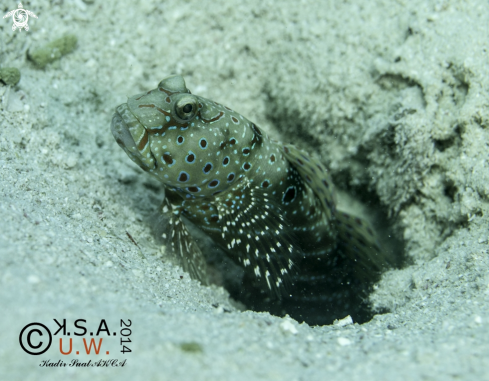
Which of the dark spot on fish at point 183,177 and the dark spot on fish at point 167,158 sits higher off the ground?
the dark spot on fish at point 167,158

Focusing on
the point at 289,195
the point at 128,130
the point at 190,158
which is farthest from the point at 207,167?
the point at 289,195

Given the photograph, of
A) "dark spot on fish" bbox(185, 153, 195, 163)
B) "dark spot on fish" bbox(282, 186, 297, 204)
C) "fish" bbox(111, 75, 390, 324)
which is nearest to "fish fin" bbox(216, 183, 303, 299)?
"fish" bbox(111, 75, 390, 324)

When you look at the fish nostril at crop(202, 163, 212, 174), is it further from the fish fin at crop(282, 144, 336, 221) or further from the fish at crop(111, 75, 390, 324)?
the fish fin at crop(282, 144, 336, 221)

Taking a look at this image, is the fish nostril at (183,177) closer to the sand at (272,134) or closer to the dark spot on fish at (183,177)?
the dark spot on fish at (183,177)

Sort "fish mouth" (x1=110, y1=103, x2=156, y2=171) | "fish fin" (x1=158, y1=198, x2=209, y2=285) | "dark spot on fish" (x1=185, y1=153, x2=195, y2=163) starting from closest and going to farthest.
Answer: "fish mouth" (x1=110, y1=103, x2=156, y2=171) < "dark spot on fish" (x1=185, y1=153, x2=195, y2=163) < "fish fin" (x1=158, y1=198, x2=209, y2=285)

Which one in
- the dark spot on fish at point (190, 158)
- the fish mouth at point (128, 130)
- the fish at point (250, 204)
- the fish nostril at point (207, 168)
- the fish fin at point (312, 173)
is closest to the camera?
the fish mouth at point (128, 130)

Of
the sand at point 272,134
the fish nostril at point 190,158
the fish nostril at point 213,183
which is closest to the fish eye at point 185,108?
the fish nostril at point 190,158
